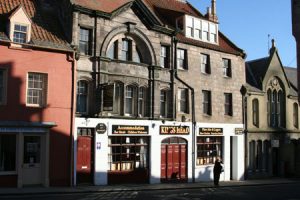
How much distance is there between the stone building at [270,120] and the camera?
1497 inches

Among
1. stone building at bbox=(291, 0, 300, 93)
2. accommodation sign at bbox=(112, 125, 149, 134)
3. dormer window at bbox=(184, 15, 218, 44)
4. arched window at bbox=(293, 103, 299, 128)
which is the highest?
dormer window at bbox=(184, 15, 218, 44)

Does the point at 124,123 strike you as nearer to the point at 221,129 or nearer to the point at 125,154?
the point at 125,154

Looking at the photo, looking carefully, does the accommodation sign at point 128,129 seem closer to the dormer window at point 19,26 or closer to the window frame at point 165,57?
the window frame at point 165,57

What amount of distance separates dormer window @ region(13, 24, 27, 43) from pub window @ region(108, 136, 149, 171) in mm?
8054

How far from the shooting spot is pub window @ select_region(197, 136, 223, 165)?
112 ft

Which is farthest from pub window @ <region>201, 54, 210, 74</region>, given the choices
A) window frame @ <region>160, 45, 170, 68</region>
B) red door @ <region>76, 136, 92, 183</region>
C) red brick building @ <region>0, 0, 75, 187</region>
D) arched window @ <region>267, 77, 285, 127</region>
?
red brick building @ <region>0, 0, 75, 187</region>

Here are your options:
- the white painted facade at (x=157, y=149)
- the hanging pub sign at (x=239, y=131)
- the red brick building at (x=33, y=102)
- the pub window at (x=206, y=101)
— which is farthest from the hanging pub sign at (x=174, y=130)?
the red brick building at (x=33, y=102)

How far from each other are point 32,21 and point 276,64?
75.5 ft

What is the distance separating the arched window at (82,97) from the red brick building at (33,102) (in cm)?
96

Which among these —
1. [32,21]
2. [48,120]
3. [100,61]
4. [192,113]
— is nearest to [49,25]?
[32,21]

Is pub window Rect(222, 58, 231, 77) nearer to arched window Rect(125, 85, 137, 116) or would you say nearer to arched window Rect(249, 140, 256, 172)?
arched window Rect(249, 140, 256, 172)

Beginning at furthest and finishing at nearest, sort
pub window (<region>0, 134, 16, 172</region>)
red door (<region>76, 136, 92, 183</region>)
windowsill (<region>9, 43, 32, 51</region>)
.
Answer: red door (<region>76, 136, 92, 183</region>) < windowsill (<region>9, 43, 32, 51</region>) < pub window (<region>0, 134, 16, 172</region>)

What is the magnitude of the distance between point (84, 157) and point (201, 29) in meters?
14.4

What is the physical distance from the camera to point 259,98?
128 ft
